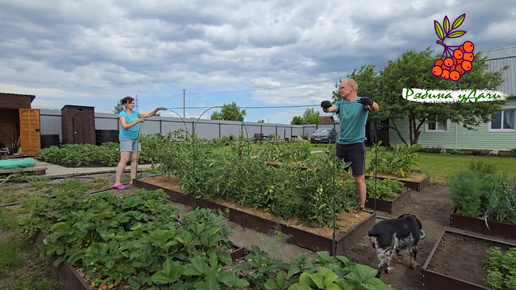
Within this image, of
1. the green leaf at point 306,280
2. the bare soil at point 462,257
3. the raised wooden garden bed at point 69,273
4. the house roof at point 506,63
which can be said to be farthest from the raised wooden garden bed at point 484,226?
the house roof at point 506,63

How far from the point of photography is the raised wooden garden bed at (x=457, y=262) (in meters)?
1.75

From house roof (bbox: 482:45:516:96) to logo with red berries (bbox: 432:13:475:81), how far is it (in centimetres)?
264

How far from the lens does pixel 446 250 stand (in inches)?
93.6

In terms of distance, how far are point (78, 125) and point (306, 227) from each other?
12.7 m

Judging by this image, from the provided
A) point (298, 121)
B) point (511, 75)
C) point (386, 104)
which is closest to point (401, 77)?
point (386, 104)

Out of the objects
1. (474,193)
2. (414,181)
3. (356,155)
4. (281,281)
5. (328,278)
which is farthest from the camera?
(414,181)

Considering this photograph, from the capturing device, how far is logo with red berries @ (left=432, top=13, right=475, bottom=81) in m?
7.47

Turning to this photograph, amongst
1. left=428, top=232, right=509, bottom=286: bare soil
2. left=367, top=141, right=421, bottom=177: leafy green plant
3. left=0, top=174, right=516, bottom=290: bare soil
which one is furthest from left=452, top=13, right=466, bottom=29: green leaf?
left=428, top=232, right=509, bottom=286: bare soil

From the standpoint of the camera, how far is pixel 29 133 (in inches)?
403

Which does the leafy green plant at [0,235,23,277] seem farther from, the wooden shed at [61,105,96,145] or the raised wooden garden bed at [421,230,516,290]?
the wooden shed at [61,105,96,145]

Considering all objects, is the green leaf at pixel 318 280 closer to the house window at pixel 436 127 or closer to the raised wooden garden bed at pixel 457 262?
the raised wooden garden bed at pixel 457 262

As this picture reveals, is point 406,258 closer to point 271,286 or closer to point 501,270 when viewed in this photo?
point 501,270

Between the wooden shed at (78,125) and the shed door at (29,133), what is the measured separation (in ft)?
3.98

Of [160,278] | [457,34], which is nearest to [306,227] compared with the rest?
[160,278]
